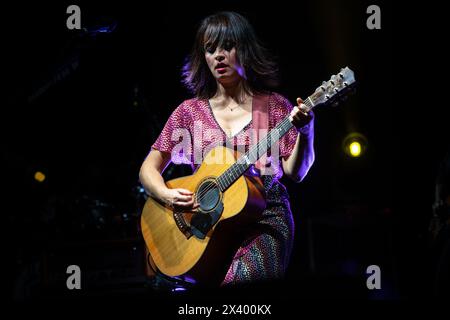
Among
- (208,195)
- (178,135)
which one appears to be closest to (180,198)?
(208,195)

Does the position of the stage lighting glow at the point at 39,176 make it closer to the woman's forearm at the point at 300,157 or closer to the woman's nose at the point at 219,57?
the woman's nose at the point at 219,57

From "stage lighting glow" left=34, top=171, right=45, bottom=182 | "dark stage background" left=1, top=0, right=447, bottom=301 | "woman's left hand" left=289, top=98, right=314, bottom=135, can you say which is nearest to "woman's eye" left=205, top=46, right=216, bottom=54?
"woman's left hand" left=289, top=98, right=314, bottom=135

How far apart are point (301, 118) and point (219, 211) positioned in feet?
2.19

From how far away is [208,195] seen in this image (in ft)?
9.51

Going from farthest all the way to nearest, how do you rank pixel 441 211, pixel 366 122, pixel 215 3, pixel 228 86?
pixel 366 122 → pixel 215 3 → pixel 441 211 → pixel 228 86

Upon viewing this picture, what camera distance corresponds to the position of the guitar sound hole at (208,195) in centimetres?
283

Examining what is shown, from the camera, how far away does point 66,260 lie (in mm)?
5371

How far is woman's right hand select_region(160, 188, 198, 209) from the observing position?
296 centimetres

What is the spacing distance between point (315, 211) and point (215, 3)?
265 cm

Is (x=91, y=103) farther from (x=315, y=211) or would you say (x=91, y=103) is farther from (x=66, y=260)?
(x=315, y=211)

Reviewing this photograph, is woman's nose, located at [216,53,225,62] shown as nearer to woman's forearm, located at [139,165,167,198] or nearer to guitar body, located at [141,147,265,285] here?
guitar body, located at [141,147,265,285]

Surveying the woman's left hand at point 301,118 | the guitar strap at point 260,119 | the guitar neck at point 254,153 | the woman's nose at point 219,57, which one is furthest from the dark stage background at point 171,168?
the woman's left hand at point 301,118

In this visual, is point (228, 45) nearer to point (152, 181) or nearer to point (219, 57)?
point (219, 57)
